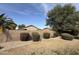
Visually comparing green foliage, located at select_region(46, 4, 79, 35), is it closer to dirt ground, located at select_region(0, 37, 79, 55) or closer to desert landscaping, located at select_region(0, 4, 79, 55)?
desert landscaping, located at select_region(0, 4, 79, 55)

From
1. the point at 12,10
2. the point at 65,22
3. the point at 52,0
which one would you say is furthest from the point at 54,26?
the point at 12,10

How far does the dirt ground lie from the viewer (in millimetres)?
2334

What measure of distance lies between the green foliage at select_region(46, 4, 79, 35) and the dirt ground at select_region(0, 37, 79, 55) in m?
0.14

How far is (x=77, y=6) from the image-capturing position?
2344mm

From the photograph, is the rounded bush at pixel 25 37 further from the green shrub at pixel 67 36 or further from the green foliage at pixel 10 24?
the green shrub at pixel 67 36

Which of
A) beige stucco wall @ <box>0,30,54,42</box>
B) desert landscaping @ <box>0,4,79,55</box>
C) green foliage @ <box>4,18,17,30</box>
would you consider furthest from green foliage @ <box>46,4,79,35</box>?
green foliage @ <box>4,18,17,30</box>

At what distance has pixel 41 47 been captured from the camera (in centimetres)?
234

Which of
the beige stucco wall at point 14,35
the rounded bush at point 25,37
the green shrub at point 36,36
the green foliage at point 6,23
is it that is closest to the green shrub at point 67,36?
the beige stucco wall at point 14,35

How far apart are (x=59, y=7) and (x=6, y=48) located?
0.87m

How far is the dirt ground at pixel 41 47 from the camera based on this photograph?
7.66 ft

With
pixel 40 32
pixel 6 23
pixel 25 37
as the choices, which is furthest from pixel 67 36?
pixel 6 23

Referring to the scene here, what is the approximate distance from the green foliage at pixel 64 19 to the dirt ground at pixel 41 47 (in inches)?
5.5

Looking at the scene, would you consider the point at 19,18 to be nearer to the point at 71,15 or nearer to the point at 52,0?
the point at 52,0

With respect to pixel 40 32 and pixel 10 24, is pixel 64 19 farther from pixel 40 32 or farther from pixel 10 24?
pixel 10 24
